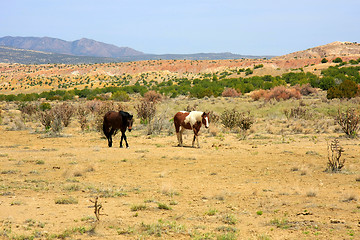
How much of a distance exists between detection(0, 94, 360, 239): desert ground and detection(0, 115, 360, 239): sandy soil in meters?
0.02

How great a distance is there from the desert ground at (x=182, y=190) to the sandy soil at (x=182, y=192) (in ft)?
0.07

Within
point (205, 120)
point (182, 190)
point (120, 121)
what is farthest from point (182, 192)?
point (120, 121)

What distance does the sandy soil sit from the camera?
714cm

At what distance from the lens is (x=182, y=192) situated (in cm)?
1013

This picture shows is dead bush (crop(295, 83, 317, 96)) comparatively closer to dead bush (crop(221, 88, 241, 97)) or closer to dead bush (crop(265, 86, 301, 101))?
dead bush (crop(265, 86, 301, 101))

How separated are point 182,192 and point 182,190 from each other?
0.74 feet

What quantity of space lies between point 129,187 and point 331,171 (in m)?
6.35

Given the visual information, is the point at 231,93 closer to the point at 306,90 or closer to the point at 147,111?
the point at 306,90

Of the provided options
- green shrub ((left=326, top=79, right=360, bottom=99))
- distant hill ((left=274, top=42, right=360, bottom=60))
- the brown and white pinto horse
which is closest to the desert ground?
the brown and white pinto horse

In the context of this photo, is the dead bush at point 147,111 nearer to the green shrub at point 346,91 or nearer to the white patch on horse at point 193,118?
the white patch on horse at point 193,118

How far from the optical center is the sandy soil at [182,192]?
23.4 feet

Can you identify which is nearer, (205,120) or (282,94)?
(205,120)

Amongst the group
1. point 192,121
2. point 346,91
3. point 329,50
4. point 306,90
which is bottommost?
point 192,121

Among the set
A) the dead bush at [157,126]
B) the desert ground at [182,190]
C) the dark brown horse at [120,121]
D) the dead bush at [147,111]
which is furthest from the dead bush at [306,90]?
the dark brown horse at [120,121]
